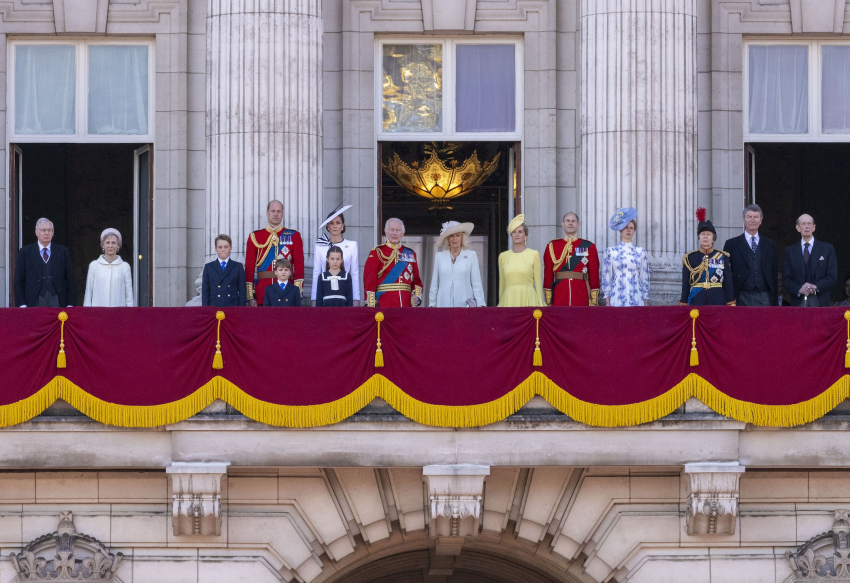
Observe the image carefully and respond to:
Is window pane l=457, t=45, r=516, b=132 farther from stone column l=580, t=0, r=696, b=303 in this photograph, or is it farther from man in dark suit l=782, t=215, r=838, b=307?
man in dark suit l=782, t=215, r=838, b=307

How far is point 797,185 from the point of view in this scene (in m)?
30.4

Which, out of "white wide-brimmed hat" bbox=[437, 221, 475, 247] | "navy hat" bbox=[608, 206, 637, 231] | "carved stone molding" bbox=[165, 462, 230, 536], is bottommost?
"carved stone molding" bbox=[165, 462, 230, 536]

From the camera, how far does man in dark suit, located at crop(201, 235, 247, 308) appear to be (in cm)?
2123

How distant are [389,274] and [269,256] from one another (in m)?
1.68

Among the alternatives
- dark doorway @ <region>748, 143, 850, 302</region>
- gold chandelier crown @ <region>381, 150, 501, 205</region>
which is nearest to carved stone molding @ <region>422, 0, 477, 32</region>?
gold chandelier crown @ <region>381, 150, 501, 205</region>

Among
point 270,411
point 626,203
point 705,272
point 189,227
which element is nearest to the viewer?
point 270,411

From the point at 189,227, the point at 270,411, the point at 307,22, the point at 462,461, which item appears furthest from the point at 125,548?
the point at 307,22

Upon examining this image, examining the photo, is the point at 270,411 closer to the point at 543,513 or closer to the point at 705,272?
the point at 543,513

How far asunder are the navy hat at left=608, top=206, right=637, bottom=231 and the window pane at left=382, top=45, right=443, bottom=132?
4.11m

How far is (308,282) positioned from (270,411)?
10.9 ft

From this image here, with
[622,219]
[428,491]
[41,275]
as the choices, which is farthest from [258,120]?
[428,491]

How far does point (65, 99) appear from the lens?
2495 cm

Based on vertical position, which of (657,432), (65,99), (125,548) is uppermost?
(65,99)

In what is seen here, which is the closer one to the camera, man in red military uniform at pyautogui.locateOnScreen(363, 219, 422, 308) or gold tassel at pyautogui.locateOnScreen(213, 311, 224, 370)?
gold tassel at pyautogui.locateOnScreen(213, 311, 224, 370)
